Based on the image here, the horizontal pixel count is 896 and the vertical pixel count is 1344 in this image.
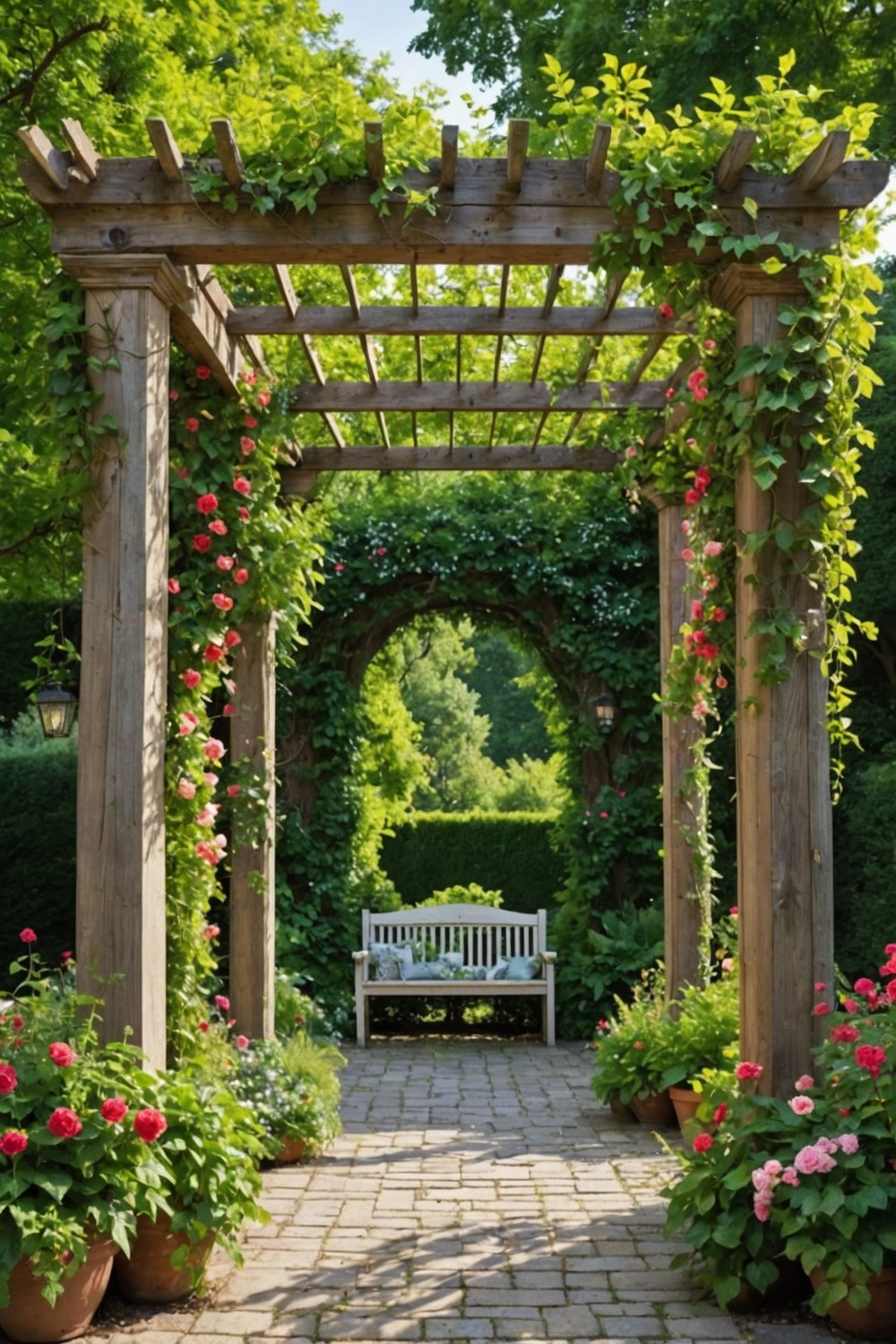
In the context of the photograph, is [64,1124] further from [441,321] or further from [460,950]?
[460,950]

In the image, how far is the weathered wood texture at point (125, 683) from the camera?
13.6ft

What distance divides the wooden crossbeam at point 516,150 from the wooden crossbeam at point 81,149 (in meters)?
1.25

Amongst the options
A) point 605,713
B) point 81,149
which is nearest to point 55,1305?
point 81,149

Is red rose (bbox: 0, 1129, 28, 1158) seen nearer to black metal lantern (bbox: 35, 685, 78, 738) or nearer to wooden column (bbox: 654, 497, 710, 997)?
black metal lantern (bbox: 35, 685, 78, 738)

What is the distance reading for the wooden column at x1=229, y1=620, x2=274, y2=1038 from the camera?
6.47 metres

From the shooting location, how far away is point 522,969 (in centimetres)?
978

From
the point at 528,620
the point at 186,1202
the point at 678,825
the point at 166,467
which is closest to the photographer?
the point at 186,1202

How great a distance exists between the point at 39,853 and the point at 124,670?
630cm

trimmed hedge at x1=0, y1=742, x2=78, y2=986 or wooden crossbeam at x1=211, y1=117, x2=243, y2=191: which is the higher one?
wooden crossbeam at x1=211, y1=117, x2=243, y2=191

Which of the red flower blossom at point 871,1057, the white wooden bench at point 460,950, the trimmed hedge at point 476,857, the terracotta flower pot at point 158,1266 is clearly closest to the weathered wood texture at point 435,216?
the red flower blossom at point 871,1057

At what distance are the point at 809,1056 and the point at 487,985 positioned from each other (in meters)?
5.42

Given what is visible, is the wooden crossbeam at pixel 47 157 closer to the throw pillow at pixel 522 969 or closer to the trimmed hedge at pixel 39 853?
the trimmed hedge at pixel 39 853

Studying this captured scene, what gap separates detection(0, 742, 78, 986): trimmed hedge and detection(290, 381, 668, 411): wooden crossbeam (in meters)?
4.41

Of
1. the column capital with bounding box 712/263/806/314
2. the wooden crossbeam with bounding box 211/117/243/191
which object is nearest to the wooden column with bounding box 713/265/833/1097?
the column capital with bounding box 712/263/806/314
